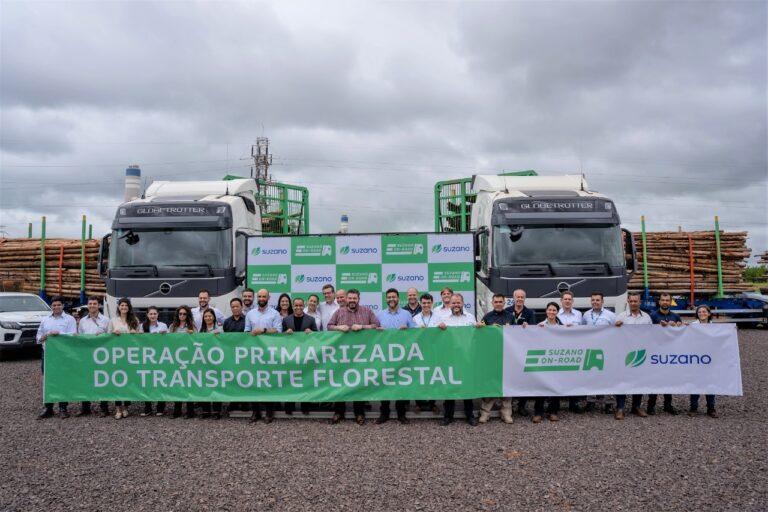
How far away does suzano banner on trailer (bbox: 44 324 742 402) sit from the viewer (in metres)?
8.27

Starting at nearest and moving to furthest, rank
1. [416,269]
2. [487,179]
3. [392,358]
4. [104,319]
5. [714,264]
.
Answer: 1. [392,358]
2. [104,319]
3. [416,269]
4. [487,179]
5. [714,264]

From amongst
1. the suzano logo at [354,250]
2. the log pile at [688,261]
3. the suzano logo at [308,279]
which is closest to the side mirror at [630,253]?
the suzano logo at [354,250]

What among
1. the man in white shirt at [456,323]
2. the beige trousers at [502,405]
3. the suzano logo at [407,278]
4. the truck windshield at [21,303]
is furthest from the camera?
the truck windshield at [21,303]

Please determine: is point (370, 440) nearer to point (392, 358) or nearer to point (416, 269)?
point (392, 358)

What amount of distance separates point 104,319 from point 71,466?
396cm

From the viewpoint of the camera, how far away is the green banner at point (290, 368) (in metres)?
8.27

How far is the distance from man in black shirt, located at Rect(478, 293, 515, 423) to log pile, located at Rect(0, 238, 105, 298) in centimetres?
1312

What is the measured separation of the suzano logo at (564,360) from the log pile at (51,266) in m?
13.8

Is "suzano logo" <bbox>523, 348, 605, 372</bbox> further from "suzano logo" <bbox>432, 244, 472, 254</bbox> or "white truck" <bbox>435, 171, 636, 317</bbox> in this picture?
"suzano logo" <bbox>432, 244, 472, 254</bbox>

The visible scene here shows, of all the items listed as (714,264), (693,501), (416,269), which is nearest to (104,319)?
(416,269)

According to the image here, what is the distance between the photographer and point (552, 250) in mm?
10422

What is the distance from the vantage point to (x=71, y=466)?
614 centimetres

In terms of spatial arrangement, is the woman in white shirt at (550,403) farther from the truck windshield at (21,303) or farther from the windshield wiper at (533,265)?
the truck windshield at (21,303)

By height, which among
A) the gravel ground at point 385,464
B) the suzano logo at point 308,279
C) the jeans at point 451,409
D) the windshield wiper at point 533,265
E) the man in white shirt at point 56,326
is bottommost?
the gravel ground at point 385,464
